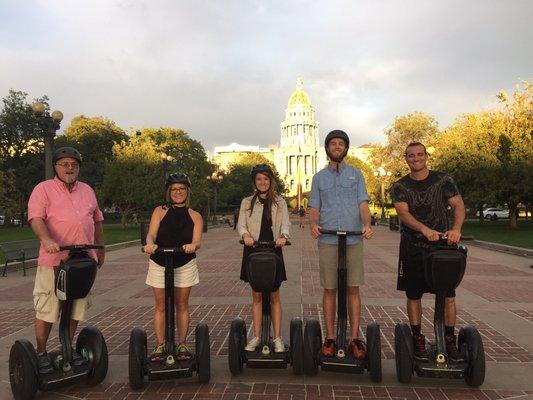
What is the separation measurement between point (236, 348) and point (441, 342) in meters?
1.80

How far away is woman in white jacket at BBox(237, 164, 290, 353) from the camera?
4.24 metres

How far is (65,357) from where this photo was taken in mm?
3879

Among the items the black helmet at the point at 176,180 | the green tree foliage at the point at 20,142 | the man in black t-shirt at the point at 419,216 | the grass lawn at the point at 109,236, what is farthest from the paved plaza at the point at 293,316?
the green tree foliage at the point at 20,142

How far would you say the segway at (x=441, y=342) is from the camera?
372 cm

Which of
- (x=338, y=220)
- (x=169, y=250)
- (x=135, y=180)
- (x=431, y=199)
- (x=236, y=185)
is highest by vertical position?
(x=236, y=185)

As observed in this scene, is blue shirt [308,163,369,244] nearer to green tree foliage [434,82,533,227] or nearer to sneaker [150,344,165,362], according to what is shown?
sneaker [150,344,165,362]

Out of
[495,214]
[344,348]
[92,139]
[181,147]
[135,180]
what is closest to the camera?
[344,348]

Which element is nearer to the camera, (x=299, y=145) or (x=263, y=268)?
(x=263, y=268)

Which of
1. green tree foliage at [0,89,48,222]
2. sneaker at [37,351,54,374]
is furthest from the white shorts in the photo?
green tree foliage at [0,89,48,222]

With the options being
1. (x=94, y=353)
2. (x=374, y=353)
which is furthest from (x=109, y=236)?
(x=374, y=353)

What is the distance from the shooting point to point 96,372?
158 inches

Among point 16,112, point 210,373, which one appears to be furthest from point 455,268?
point 16,112

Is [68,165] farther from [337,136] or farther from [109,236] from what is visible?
[109,236]

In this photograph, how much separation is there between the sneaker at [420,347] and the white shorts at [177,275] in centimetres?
210
